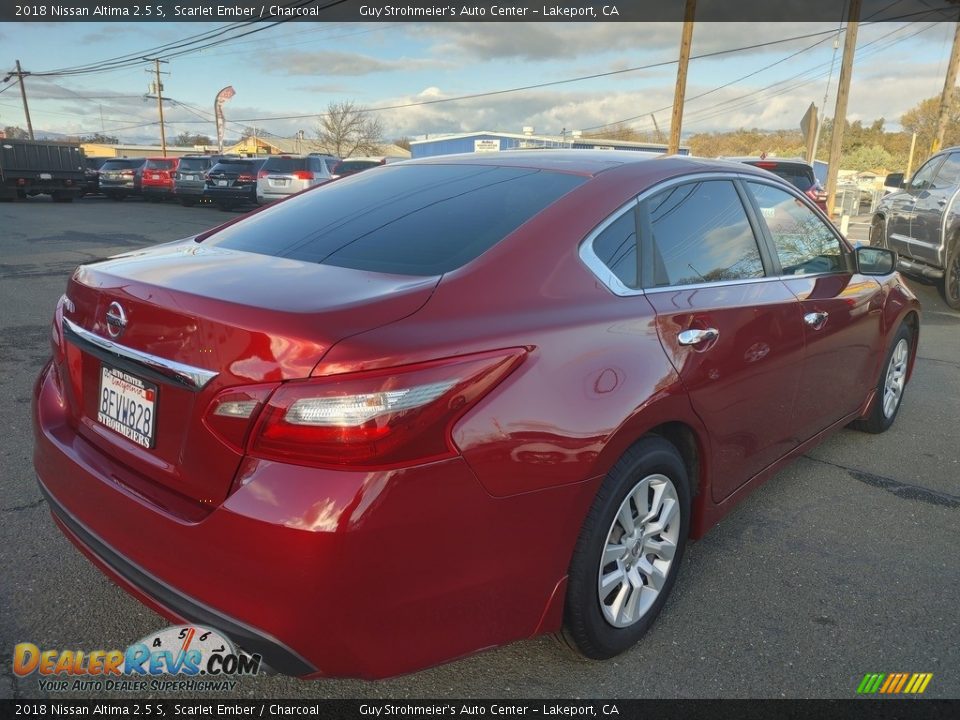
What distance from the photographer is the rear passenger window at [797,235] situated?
3.30m

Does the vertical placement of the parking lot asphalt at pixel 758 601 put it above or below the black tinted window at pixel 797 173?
below

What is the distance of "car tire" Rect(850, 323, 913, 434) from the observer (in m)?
4.35

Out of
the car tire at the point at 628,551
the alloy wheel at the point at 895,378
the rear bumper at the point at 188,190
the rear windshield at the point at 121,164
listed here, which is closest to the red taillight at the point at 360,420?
the car tire at the point at 628,551

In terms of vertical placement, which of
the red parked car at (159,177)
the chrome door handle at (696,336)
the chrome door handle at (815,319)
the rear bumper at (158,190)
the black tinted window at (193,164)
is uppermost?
the chrome door handle at (696,336)

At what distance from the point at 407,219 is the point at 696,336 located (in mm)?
1082

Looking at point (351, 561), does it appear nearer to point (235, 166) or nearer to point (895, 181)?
point (895, 181)

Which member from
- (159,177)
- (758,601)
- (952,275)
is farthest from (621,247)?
(159,177)

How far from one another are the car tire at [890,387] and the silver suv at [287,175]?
16.6 meters

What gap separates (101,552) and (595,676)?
5.09 ft

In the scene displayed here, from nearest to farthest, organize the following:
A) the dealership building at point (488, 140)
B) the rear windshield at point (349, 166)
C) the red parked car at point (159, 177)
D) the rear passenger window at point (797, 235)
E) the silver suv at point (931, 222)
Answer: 1. the rear passenger window at point (797, 235)
2. the silver suv at point (931, 222)
3. the rear windshield at point (349, 166)
4. the red parked car at point (159, 177)
5. the dealership building at point (488, 140)

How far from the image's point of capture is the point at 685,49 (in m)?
20.2

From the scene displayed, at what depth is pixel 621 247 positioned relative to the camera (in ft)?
8.04

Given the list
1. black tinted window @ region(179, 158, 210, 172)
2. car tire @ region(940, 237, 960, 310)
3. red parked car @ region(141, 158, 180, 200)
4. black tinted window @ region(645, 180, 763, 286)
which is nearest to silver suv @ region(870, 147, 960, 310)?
car tire @ region(940, 237, 960, 310)

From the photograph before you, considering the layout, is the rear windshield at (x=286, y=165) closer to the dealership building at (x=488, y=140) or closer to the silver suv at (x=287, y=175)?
the silver suv at (x=287, y=175)
